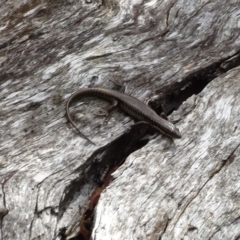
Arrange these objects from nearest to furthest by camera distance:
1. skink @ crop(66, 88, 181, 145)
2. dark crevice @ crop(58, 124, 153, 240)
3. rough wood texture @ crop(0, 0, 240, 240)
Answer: rough wood texture @ crop(0, 0, 240, 240), dark crevice @ crop(58, 124, 153, 240), skink @ crop(66, 88, 181, 145)

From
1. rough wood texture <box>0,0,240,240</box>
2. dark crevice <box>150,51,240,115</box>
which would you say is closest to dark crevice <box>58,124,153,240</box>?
rough wood texture <box>0,0,240,240</box>

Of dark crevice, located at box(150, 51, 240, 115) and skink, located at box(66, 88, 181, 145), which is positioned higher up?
skink, located at box(66, 88, 181, 145)

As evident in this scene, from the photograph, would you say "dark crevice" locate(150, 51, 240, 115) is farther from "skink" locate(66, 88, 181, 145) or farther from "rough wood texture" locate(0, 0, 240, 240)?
"skink" locate(66, 88, 181, 145)

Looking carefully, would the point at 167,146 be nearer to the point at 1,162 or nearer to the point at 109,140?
the point at 109,140

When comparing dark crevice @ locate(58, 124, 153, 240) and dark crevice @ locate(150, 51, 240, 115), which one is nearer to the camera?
dark crevice @ locate(58, 124, 153, 240)

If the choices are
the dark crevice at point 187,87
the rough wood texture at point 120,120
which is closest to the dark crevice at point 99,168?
the rough wood texture at point 120,120

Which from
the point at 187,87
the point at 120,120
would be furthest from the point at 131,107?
the point at 187,87

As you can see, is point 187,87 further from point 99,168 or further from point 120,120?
point 99,168
